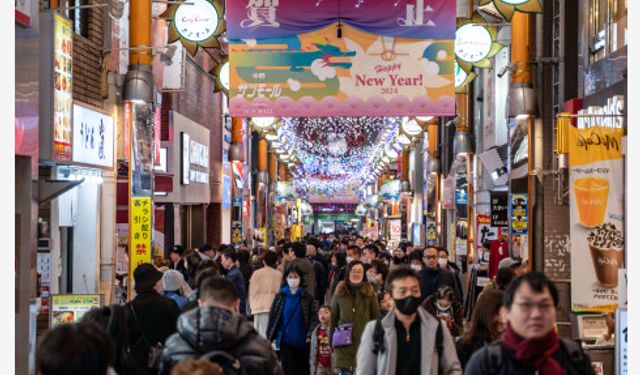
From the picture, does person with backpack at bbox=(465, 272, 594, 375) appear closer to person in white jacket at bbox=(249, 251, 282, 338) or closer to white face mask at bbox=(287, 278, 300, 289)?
white face mask at bbox=(287, 278, 300, 289)

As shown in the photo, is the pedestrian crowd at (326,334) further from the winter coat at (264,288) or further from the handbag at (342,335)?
the winter coat at (264,288)

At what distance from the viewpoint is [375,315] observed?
11.9 meters

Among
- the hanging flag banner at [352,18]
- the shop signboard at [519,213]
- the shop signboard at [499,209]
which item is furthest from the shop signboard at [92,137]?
the shop signboard at [499,209]

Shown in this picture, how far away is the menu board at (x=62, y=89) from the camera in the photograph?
13172 millimetres

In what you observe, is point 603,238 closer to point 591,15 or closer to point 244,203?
point 591,15

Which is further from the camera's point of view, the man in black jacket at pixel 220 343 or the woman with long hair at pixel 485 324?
the woman with long hair at pixel 485 324

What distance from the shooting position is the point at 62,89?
535 inches

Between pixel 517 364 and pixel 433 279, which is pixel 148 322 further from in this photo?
pixel 433 279

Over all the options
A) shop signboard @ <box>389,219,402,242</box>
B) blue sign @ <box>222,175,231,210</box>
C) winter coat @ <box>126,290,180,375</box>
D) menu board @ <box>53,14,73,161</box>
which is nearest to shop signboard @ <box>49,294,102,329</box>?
menu board @ <box>53,14,73,161</box>

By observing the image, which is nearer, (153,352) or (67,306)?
(153,352)

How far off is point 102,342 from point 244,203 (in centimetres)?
3962

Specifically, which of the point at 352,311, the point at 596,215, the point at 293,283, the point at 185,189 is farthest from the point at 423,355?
the point at 185,189

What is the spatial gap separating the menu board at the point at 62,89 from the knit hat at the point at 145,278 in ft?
11.9

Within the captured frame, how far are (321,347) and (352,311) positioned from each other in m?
0.63
